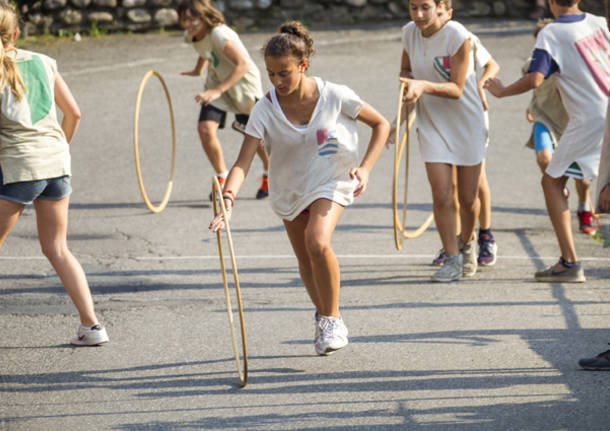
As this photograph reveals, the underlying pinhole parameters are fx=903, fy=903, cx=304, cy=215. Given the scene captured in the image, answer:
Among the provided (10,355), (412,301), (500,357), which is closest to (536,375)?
(500,357)

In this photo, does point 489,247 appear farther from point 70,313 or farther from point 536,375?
point 70,313

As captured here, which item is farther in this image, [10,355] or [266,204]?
[266,204]

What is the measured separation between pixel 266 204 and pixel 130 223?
1447 millimetres

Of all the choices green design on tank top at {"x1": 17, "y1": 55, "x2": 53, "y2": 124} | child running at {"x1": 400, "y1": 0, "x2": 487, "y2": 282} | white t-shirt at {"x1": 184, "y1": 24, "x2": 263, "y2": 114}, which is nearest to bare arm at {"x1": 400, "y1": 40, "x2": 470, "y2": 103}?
child running at {"x1": 400, "y1": 0, "x2": 487, "y2": 282}

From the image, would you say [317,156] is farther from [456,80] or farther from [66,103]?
[456,80]

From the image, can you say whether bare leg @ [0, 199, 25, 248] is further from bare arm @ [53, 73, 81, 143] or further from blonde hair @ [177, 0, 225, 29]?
blonde hair @ [177, 0, 225, 29]

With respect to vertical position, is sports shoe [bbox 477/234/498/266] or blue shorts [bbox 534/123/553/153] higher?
blue shorts [bbox 534/123/553/153]

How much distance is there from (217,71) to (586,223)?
12.0ft

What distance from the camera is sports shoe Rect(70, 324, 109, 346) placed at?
5.32 meters

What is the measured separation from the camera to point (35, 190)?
16.3 feet

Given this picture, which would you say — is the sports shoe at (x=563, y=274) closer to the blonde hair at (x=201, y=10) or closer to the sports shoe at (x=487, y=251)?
the sports shoe at (x=487, y=251)

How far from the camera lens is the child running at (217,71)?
8.34 m

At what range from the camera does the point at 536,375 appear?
4.73m

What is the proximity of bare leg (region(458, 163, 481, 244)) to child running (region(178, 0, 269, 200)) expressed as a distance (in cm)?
246
